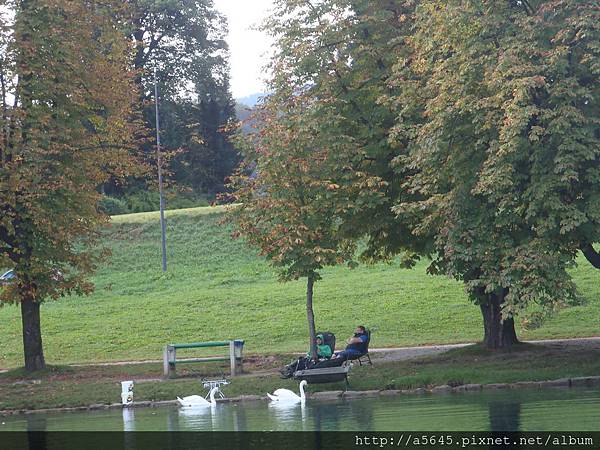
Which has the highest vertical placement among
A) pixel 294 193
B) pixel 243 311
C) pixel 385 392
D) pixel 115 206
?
pixel 115 206

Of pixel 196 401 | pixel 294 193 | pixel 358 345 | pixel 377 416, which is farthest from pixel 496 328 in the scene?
pixel 377 416

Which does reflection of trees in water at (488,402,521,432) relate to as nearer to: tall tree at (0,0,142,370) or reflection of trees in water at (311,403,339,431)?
reflection of trees in water at (311,403,339,431)

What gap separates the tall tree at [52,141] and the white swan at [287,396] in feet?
27.4

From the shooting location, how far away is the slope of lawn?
34312 mm

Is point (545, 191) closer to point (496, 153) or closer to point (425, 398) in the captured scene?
point (496, 153)

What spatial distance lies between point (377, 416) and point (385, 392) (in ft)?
14.6

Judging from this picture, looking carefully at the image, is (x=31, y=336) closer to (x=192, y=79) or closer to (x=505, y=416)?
(x=505, y=416)

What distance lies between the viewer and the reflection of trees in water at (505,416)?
53.6 ft

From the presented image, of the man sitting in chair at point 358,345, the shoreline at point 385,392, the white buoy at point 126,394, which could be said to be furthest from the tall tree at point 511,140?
the white buoy at point 126,394

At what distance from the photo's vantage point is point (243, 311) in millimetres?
40375

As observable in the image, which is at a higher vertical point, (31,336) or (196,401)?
(31,336)

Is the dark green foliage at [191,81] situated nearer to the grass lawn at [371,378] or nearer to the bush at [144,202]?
the bush at [144,202]

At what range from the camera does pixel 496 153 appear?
2212cm

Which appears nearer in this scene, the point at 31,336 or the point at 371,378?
the point at 371,378
